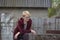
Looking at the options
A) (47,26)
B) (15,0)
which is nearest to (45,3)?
(15,0)

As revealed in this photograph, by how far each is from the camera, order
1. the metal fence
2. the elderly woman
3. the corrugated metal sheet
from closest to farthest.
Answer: the elderly woman
the metal fence
the corrugated metal sheet

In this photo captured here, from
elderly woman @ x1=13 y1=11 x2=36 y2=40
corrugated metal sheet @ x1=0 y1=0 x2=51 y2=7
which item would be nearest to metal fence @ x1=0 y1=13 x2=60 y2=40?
elderly woman @ x1=13 y1=11 x2=36 y2=40

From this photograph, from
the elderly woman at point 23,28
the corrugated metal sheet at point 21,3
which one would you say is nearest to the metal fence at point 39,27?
the elderly woman at point 23,28

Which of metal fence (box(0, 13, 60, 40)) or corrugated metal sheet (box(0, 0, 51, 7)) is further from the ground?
corrugated metal sheet (box(0, 0, 51, 7))

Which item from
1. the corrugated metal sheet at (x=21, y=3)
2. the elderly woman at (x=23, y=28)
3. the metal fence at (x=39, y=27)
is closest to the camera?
the elderly woman at (x=23, y=28)

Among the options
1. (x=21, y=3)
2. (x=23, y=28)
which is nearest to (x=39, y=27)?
(x=23, y=28)

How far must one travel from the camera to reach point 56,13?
876cm

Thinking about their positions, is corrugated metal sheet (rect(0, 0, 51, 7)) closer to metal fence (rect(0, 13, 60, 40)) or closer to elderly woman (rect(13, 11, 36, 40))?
metal fence (rect(0, 13, 60, 40))

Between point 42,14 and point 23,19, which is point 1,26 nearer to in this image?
point 23,19

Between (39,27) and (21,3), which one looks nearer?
(39,27)

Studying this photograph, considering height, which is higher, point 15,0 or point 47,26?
point 15,0

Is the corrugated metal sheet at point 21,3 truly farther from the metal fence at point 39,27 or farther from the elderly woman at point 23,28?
the elderly woman at point 23,28

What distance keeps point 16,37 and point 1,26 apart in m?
1.53

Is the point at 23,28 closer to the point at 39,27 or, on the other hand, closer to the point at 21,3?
the point at 39,27
